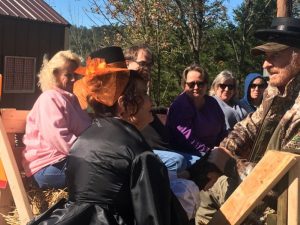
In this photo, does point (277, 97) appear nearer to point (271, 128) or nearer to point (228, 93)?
point (271, 128)

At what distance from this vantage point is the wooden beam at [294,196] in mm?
2109

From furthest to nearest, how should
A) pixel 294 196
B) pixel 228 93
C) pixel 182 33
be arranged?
pixel 182 33
pixel 228 93
pixel 294 196

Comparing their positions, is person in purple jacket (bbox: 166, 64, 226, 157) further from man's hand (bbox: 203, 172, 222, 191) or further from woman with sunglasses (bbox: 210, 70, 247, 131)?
man's hand (bbox: 203, 172, 222, 191)

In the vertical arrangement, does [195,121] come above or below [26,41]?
below

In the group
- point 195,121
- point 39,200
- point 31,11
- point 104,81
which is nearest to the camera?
point 104,81

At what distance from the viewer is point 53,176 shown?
372 cm

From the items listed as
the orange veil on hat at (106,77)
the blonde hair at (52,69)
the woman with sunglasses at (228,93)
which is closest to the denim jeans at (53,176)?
the blonde hair at (52,69)

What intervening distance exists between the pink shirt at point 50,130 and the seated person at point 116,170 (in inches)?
53.4

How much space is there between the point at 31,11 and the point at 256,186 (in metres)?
13.1

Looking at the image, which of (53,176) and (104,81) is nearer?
(104,81)

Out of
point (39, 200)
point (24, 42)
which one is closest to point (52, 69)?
point (39, 200)

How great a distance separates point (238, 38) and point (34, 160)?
15.8m

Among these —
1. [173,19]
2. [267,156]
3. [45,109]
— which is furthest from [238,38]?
[267,156]

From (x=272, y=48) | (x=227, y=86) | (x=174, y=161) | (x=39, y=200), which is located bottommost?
(x=39, y=200)
